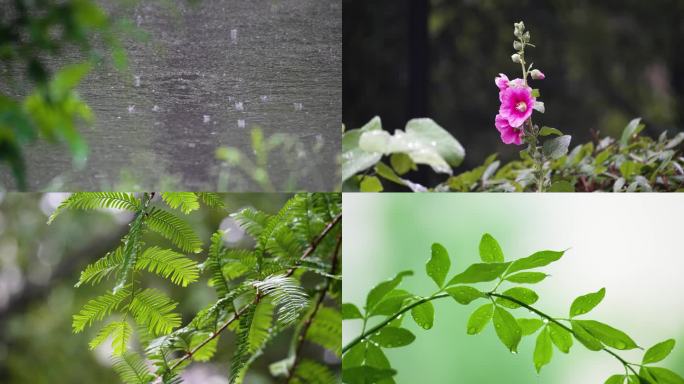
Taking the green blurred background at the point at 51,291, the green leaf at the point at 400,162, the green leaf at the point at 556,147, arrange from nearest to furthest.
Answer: the green leaf at the point at 556,147 < the green leaf at the point at 400,162 < the green blurred background at the point at 51,291

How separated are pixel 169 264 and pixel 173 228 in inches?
2.3

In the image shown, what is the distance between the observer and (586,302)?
0.97 m

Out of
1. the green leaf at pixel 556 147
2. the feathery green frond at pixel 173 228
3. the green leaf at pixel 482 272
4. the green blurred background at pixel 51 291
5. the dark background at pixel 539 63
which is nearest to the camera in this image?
the green leaf at pixel 482 272

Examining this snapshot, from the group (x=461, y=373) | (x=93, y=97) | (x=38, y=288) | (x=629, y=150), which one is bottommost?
(x=38, y=288)

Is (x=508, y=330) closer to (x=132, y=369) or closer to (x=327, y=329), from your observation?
(x=327, y=329)

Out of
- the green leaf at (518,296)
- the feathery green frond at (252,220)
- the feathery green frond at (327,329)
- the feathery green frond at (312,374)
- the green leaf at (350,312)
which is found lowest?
the feathery green frond at (312,374)

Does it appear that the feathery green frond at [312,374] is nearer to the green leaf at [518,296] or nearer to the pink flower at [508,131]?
the green leaf at [518,296]

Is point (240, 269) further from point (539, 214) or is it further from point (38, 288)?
point (38, 288)

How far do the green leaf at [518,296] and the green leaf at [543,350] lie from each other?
60 millimetres

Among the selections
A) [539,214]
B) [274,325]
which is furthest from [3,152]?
[539,214]

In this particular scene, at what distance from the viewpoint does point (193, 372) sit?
4.87 ft

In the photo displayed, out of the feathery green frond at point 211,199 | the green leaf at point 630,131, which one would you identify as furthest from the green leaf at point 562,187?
the feathery green frond at point 211,199

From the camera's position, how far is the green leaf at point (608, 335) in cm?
96

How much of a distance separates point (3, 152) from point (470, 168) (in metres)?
1.10
